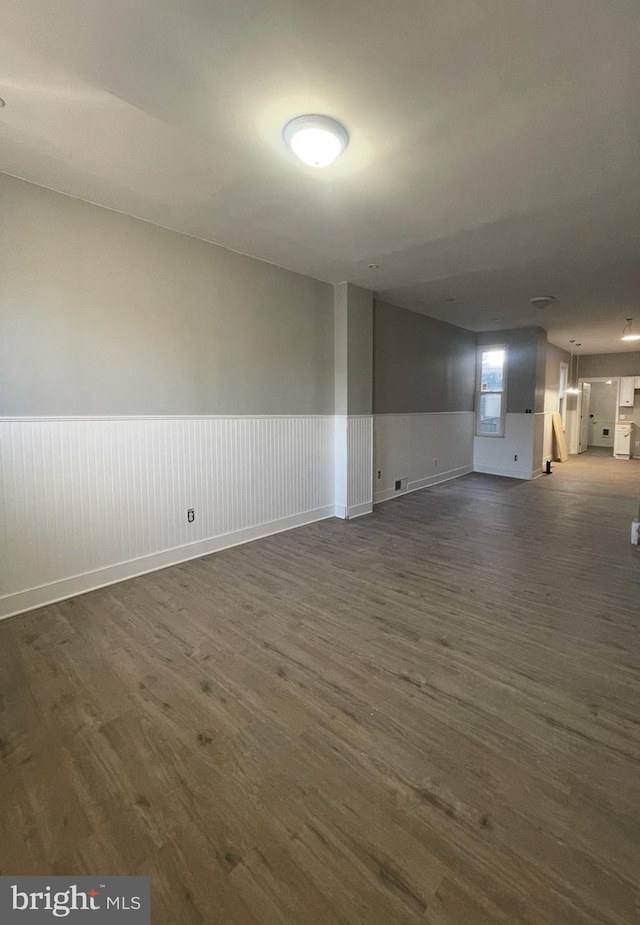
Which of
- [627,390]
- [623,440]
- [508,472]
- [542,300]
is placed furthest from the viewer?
[623,440]

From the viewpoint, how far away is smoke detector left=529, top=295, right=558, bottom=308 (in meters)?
5.08

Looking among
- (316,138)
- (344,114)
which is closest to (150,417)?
(316,138)

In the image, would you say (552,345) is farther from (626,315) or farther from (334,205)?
(334,205)

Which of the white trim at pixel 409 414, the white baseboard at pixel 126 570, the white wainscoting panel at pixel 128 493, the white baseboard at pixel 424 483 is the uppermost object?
the white trim at pixel 409 414

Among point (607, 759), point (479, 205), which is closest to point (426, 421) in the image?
point (479, 205)

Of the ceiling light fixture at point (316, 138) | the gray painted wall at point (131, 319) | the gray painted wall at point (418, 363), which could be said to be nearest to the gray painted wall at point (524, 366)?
the gray painted wall at point (418, 363)

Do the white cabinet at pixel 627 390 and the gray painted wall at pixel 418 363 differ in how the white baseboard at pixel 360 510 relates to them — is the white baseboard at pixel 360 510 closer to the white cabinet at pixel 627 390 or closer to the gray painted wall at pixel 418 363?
the gray painted wall at pixel 418 363

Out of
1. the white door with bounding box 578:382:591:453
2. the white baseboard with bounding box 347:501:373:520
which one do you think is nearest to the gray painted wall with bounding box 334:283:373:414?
the white baseboard with bounding box 347:501:373:520

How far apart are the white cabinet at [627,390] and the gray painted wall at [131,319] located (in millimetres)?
9212

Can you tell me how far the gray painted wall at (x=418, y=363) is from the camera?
5527 millimetres

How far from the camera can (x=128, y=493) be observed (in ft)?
10.2

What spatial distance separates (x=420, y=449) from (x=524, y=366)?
8.90 ft

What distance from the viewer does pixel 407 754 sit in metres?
1.55

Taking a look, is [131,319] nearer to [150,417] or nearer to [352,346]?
[150,417]
